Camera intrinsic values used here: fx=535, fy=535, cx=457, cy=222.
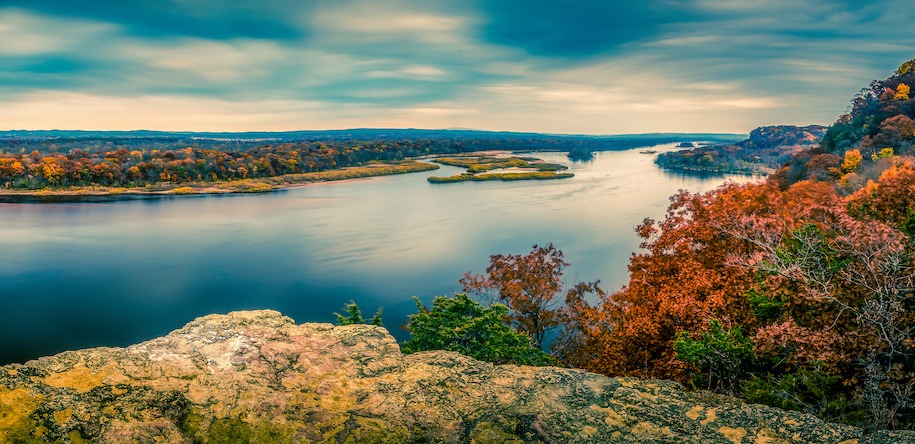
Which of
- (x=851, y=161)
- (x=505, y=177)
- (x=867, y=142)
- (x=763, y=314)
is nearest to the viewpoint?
(x=763, y=314)

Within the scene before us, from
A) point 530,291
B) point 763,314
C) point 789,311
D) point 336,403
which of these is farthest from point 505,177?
point 336,403

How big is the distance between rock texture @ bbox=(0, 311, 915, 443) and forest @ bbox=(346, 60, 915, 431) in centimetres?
453

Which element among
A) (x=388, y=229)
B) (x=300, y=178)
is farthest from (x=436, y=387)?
(x=300, y=178)

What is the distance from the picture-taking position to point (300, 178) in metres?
115

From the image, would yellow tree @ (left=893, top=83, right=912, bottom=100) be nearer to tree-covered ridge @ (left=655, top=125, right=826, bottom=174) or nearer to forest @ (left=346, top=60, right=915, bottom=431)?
tree-covered ridge @ (left=655, top=125, right=826, bottom=174)

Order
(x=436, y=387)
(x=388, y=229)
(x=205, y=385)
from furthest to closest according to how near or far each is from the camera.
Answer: (x=388, y=229) → (x=436, y=387) → (x=205, y=385)

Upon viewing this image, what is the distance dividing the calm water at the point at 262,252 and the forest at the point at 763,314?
540 inches

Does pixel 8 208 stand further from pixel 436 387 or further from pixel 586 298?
pixel 436 387

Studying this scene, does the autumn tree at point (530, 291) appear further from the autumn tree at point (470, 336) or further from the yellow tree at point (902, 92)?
the yellow tree at point (902, 92)

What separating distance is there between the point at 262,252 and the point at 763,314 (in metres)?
44.9

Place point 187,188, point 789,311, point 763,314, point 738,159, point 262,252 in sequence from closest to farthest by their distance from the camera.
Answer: point 789,311, point 763,314, point 262,252, point 187,188, point 738,159

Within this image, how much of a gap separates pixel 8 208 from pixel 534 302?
268 ft

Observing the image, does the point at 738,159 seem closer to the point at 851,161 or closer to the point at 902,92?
the point at 902,92

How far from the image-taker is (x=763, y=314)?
13180 millimetres
